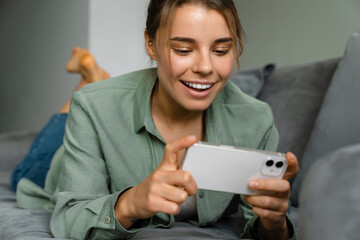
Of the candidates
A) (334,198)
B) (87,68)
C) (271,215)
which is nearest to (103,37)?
(87,68)

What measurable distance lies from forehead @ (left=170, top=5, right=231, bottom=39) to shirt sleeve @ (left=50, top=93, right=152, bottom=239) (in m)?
0.34

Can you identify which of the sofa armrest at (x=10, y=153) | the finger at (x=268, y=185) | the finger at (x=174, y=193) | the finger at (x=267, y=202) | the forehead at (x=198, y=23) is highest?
the forehead at (x=198, y=23)

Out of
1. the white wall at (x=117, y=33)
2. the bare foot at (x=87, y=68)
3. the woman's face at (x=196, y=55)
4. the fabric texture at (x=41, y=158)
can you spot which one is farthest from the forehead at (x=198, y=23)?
the white wall at (x=117, y=33)

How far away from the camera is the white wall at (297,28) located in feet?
8.21

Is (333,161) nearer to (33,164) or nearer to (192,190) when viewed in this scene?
(192,190)

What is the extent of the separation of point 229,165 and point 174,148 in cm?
11

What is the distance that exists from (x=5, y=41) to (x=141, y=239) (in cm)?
482

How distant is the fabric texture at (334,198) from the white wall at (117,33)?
280cm

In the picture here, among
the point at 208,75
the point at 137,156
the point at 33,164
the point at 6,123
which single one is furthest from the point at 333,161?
the point at 6,123

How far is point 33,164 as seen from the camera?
5.80 feet

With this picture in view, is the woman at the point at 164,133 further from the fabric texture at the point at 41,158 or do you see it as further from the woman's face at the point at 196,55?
the fabric texture at the point at 41,158

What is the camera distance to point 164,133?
1.22m

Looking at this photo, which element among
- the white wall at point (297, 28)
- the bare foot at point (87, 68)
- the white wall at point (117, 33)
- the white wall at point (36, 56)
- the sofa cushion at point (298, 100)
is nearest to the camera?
the sofa cushion at point (298, 100)

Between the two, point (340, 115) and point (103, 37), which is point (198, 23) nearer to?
point (340, 115)
